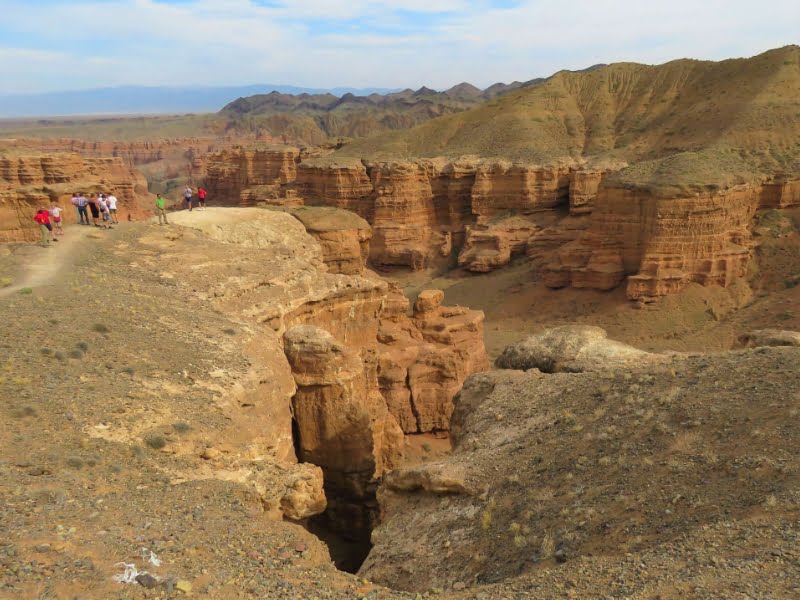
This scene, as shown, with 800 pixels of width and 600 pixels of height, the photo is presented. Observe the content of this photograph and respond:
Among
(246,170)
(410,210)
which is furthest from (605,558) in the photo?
(246,170)

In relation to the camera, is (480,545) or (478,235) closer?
(480,545)

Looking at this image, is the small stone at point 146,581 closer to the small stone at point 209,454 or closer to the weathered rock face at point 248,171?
the small stone at point 209,454

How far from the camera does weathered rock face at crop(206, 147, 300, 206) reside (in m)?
68.8

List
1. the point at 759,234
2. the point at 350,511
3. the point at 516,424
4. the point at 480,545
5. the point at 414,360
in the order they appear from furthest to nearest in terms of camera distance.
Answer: the point at 759,234 → the point at 414,360 → the point at 350,511 → the point at 516,424 → the point at 480,545

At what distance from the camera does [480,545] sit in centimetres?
967

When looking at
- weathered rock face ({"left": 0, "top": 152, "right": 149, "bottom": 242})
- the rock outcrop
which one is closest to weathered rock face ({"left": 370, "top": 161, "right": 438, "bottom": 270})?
weathered rock face ({"left": 0, "top": 152, "right": 149, "bottom": 242})

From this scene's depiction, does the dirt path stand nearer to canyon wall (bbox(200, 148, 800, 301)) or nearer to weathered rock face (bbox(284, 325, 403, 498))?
weathered rock face (bbox(284, 325, 403, 498))

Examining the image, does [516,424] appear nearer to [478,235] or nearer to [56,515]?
[56,515]

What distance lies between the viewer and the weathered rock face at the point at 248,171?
68812 mm

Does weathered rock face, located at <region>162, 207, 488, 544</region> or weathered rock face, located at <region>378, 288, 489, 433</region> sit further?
weathered rock face, located at <region>378, 288, 489, 433</region>

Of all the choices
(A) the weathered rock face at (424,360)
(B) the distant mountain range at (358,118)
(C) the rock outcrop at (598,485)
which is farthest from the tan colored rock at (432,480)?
(B) the distant mountain range at (358,118)

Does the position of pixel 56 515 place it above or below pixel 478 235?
above

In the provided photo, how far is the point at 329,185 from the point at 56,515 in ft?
155

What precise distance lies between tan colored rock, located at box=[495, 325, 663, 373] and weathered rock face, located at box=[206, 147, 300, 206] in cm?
5128
